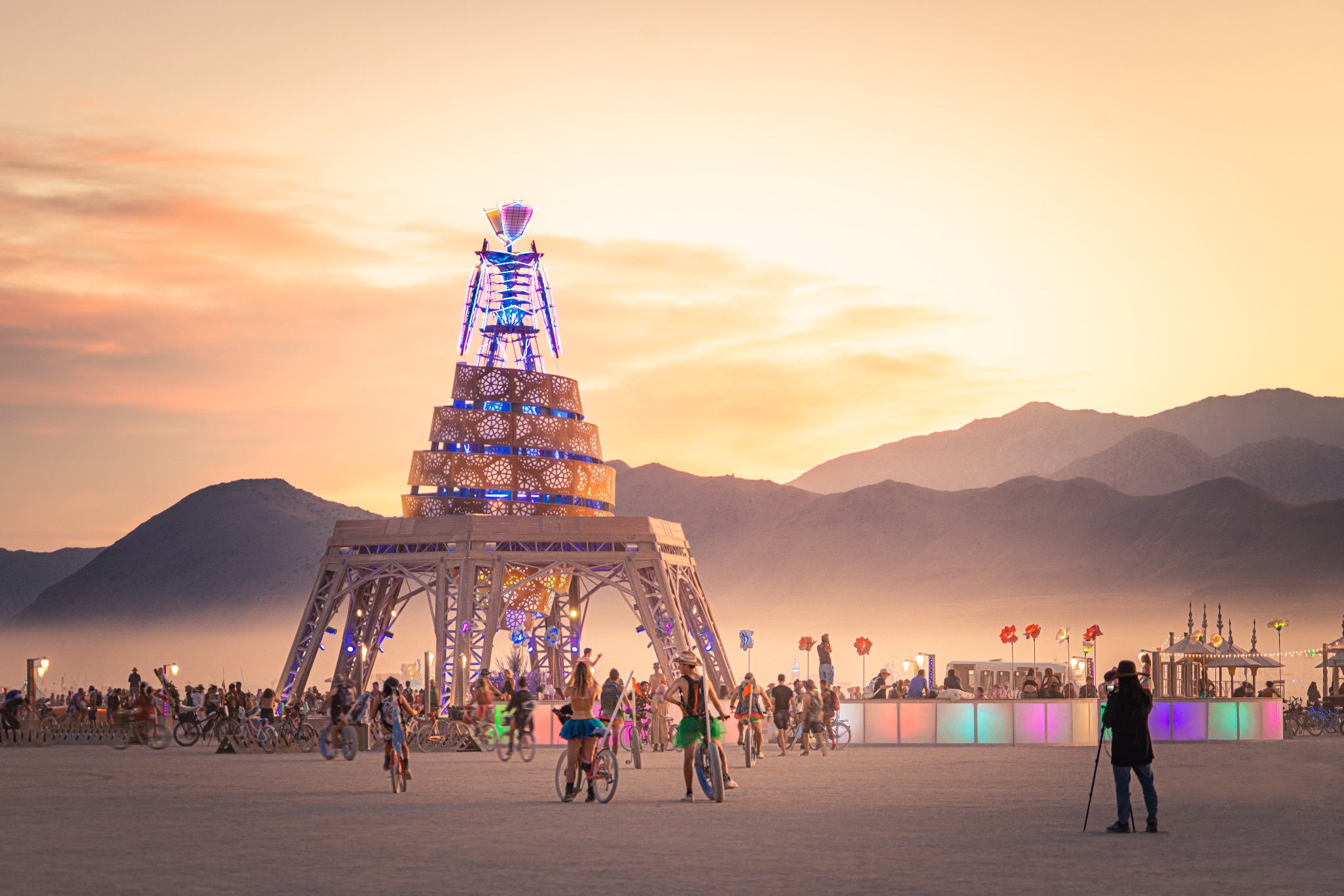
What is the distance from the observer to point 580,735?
23438 millimetres

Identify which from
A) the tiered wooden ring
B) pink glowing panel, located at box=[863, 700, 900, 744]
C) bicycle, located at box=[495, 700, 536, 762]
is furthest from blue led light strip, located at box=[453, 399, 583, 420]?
bicycle, located at box=[495, 700, 536, 762]

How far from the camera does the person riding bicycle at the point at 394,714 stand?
2552cm

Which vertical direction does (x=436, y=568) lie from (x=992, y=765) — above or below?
above

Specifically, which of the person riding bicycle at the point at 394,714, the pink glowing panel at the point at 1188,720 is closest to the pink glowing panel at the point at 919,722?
the pink glowing panel at the point at 1188,720

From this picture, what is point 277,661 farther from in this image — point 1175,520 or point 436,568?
point 436,568

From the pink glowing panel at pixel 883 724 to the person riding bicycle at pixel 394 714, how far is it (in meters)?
22.7

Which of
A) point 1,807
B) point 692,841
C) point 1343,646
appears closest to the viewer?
point 692,841

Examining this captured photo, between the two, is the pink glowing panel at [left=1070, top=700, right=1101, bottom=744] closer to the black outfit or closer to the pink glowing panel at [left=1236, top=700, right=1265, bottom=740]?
the pink glowing panel at [left=1236, top=700, right=1265, bottom=740]

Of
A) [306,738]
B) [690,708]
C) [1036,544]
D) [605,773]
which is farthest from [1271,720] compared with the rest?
[1036,544]

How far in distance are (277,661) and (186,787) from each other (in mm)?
162270

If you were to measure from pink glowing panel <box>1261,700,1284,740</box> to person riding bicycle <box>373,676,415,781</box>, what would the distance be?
3233 cm

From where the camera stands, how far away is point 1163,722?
1902 inches

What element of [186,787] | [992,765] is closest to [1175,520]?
[992,765]

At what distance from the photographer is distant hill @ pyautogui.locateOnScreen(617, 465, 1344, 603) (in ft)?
548
